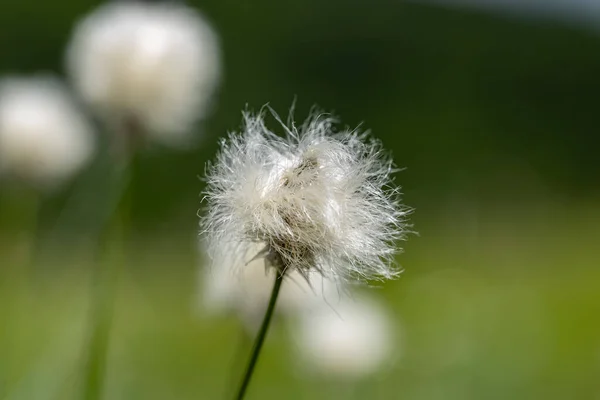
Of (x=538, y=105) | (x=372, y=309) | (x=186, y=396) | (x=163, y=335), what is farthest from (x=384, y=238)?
(x=538, y=105)

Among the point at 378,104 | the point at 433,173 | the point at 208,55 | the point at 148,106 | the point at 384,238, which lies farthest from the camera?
the point at 378,104

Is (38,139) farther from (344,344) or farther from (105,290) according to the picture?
(105,290)

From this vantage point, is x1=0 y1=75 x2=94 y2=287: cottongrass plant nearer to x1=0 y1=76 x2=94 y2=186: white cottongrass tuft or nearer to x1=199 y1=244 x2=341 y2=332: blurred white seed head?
x1=0 y1=76 x2=94 y2=186: white cottongrass tuft

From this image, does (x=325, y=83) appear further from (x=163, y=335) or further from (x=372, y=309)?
(x=372, y=309)

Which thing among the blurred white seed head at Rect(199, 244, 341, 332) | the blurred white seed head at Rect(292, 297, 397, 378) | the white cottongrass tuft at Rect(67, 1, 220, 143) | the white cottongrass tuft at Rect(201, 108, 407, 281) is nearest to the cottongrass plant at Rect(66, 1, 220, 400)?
the white cottongrass tuft at Rect(67, 1, 220, 143)

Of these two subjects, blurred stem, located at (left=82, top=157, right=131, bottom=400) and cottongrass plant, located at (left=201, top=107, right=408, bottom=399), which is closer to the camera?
cottongrass plant, located at (left=201, top=107, right=408, bottom=399)

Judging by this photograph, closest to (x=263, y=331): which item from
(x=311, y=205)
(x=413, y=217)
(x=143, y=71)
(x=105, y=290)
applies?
(x=311, y=205)

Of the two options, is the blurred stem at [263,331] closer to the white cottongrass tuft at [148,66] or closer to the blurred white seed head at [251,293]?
the blurred white seed head at [251,293]

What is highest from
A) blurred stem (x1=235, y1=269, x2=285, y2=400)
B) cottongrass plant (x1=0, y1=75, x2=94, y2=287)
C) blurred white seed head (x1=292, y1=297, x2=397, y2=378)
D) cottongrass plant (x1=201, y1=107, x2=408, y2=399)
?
cottongrass plant (x1=0, y1=75, x2=94, y2=287)
